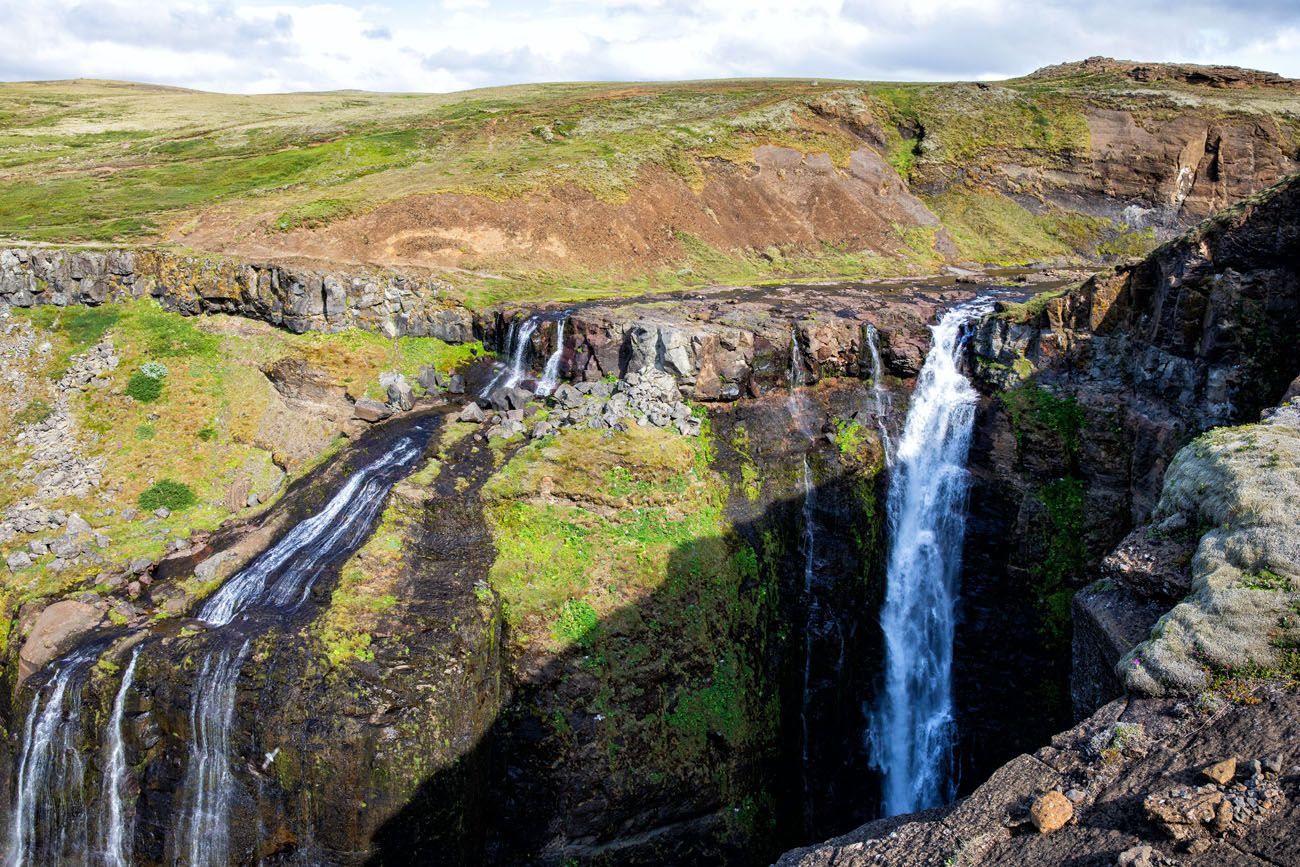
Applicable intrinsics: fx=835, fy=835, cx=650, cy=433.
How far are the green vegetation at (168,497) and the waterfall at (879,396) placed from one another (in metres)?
21.1

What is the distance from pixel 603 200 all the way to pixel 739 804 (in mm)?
28875

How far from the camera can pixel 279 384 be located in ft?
95.7

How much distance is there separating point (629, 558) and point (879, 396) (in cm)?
1041

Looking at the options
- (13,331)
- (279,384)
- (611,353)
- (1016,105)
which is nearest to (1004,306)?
(611,353)

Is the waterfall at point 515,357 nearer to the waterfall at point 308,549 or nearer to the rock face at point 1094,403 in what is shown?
the waterfall at point 308,549

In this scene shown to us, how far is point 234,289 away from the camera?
31172 millimetres

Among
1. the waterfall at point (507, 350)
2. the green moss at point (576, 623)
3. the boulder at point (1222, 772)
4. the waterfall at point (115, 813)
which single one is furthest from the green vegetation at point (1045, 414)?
the waterfall at point (115, 813)

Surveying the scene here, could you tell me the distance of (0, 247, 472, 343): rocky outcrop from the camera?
3058cm

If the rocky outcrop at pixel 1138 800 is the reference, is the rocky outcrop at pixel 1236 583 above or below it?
above

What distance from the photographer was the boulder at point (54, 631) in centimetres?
1912

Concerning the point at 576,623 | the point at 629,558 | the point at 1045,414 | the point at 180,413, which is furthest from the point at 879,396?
the point at 180,413

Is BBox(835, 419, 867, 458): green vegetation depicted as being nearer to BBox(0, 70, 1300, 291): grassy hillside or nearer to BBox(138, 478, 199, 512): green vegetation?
BBox(0, 70, 1300, 291): grassy hillside

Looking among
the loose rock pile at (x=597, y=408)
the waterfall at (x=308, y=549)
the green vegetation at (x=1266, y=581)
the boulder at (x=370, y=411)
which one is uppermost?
the green vegetation at (x=1266, y=581)

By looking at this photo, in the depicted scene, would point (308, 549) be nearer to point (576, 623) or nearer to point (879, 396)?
point (576, 623)
